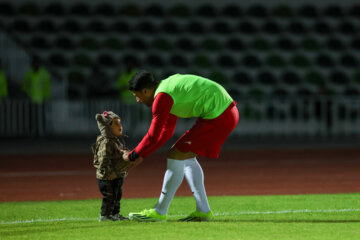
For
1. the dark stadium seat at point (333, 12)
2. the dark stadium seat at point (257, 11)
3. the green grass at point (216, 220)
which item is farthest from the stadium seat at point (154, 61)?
the green grass at point (216, 220)

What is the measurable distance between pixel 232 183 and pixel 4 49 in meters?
13.6

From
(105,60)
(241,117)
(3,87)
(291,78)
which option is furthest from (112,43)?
(241,117)

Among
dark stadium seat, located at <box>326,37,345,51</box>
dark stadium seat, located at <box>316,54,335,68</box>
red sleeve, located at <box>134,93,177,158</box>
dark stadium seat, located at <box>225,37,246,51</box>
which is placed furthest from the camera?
dark stadium seat, located at <box>326,37,345,51</box>

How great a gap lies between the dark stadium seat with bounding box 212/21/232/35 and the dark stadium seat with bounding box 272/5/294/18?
2301 mm

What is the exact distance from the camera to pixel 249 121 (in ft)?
71.6

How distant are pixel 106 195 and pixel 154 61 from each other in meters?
18.9

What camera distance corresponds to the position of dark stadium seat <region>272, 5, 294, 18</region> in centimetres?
2883

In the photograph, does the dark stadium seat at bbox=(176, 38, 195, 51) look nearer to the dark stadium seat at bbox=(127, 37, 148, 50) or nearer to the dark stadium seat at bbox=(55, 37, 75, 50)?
the dark stadium seat at bbox=(127, 37, 148, 50)

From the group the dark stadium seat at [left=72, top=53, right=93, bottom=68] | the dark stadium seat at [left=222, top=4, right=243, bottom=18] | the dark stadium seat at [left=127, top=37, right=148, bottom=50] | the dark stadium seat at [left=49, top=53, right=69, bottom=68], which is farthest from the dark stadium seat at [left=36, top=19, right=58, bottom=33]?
the dark stadium seat at [left=222, top=4, right=243, bottom=18]

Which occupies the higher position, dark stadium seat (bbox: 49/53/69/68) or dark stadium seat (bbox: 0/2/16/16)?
dark stadium seat (bbox: 0/2/16/16)

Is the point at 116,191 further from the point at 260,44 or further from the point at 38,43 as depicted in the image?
the point at 260,44

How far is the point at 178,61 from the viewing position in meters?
26.2

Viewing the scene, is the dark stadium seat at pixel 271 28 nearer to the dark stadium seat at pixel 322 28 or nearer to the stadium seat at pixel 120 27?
the dark stadium seat at pixel 322 28

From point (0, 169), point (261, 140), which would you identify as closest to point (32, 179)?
point (0, 169)
